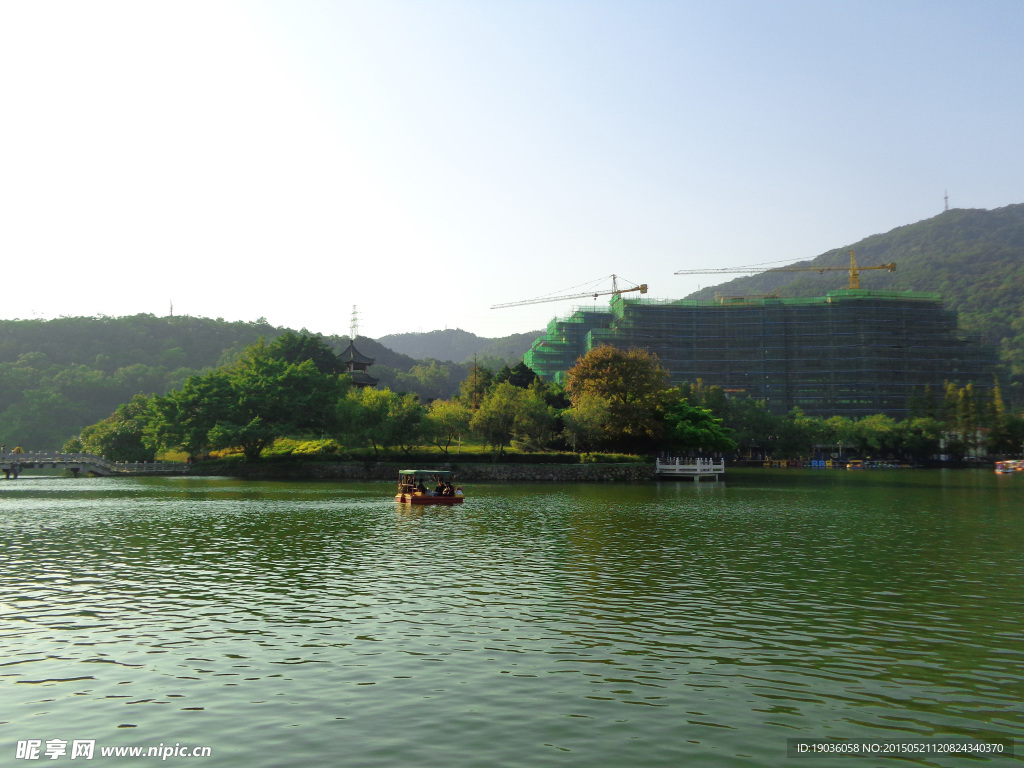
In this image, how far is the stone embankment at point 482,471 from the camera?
9262cm

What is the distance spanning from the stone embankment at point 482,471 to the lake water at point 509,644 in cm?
5475

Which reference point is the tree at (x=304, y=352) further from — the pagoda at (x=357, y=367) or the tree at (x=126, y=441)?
the tree at (x=126, y=441)

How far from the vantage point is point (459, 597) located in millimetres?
22328

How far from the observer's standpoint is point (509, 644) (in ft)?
56.3

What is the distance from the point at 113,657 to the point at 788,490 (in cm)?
6963

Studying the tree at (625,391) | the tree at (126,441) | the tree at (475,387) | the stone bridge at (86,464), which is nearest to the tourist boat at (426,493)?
the tree at (625,391)

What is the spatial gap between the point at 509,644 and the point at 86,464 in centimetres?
11371

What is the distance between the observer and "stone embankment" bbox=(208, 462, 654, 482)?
92.6 m

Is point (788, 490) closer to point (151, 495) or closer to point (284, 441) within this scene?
point (151, 495)

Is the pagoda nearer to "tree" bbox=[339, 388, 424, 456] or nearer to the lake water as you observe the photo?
"tree" bbox=[339, 388, 424, 456]

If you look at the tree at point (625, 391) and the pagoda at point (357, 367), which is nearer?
the tree at point (625, 391)

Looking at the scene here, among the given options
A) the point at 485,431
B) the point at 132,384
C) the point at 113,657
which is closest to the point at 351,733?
the point at 113,657

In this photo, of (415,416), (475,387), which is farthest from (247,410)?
(475,387)

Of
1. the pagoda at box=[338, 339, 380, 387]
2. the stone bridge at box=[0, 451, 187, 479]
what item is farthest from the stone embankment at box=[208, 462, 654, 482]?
the pagoda at box=[338, 339, 380, 387]
